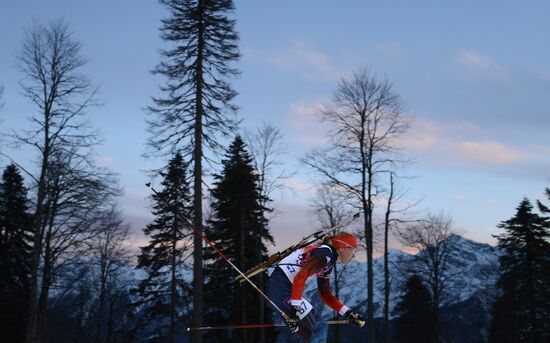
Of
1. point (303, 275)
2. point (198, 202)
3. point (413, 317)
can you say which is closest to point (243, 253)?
point (198, 202)

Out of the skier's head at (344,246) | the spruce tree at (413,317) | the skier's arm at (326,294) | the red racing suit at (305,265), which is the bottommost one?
the spruce tree at (413,317)

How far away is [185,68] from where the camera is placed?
23281 mm

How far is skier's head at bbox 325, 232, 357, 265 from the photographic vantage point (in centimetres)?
739

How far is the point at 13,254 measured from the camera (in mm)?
40625

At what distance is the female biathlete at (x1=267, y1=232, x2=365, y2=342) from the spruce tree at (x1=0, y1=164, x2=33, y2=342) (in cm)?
3516

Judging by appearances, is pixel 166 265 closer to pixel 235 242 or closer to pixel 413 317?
pixel 235 242

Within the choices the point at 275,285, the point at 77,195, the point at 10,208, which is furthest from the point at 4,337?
the point at 275,285

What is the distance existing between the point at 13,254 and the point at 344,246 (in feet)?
129

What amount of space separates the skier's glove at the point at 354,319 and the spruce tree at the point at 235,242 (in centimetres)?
2854

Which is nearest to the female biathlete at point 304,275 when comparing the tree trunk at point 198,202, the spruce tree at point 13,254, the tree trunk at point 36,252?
the tree trunk at point 198,202

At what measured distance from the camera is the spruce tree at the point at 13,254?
1508 inches

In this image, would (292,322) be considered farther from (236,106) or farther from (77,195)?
(77,195)

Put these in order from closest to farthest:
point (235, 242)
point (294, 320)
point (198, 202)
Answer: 1. point (294, 320)
2. point (198, 202)
3. point (235, 242)

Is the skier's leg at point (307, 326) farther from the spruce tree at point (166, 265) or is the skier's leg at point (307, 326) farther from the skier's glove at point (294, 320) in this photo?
the spruce tree at point (166, 265)
